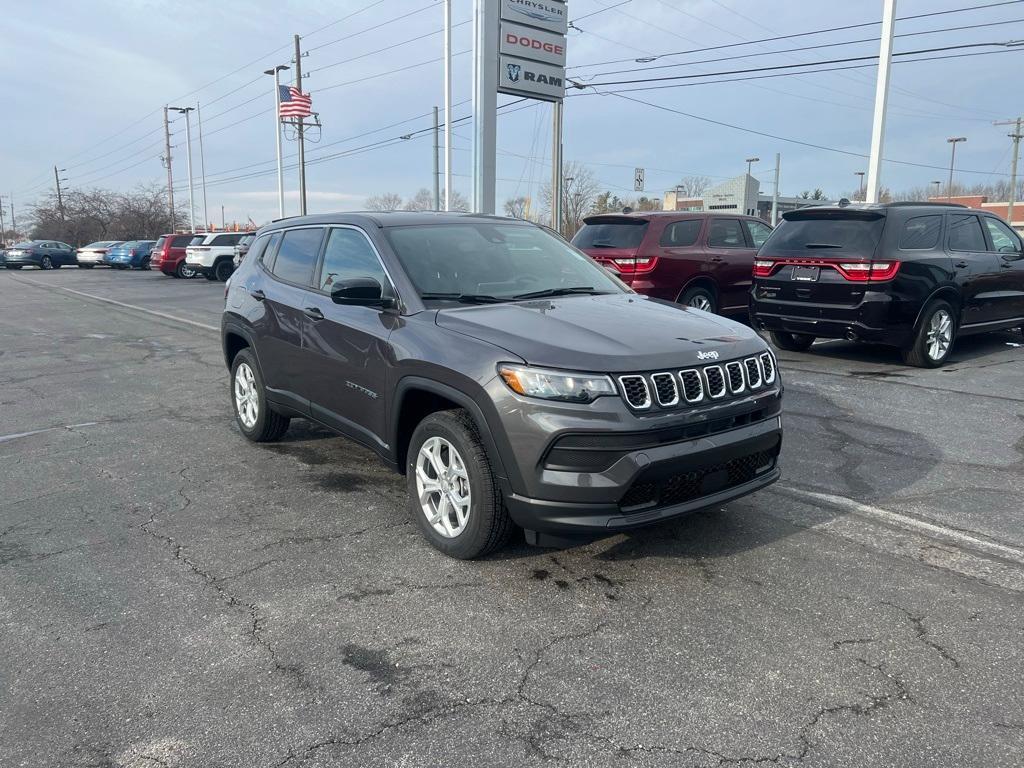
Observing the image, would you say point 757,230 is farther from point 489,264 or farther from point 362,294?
point 362,294

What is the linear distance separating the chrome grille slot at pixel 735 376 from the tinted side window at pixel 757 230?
8.95 metres

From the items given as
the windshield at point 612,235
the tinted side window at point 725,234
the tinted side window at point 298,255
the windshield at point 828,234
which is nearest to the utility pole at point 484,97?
the windshield at point 612,235

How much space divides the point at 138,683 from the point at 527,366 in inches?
76.5

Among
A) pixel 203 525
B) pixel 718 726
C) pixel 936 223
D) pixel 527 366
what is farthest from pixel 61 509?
pixel 936 223

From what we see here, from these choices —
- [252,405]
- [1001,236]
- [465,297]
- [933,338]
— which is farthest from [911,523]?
[1001,236]

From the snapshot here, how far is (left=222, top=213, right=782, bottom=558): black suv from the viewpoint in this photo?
3.34m

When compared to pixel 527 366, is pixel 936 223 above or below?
above

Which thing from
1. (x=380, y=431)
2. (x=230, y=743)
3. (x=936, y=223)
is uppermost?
(x=936, y=223)

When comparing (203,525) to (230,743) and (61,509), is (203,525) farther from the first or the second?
(230,743)

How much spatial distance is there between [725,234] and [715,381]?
8708 mm

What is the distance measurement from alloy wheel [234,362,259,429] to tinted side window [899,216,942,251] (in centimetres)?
679

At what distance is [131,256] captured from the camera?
138 feet

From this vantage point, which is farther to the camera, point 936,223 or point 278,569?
point 936,223

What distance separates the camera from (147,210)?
7206cm
